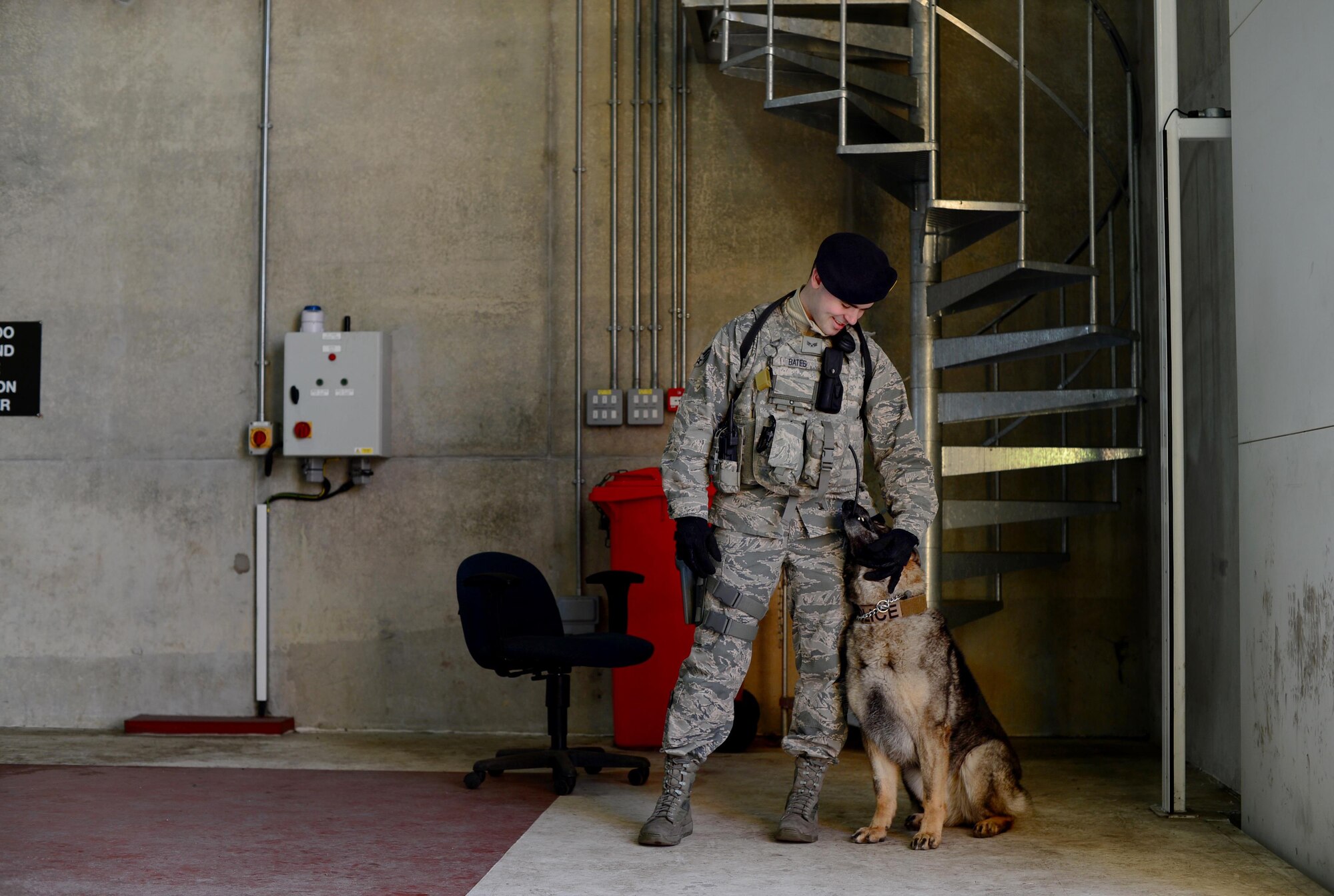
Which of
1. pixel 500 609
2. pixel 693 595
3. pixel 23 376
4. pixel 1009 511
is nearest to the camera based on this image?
pixel 693 595

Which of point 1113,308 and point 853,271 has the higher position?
point 1113,308

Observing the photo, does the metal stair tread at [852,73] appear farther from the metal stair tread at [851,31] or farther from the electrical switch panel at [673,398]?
the electrical switch panel at [673,398]

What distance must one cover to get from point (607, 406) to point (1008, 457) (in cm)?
167

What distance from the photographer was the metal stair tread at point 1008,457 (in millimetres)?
4621

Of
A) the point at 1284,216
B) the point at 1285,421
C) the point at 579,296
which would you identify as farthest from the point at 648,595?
the point at 1284,216

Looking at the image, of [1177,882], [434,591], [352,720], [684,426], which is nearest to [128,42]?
[434,591]

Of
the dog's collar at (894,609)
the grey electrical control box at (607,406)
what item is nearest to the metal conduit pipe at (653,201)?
the grey electrical control box at (607,406)

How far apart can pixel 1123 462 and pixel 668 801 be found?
287 centimetres

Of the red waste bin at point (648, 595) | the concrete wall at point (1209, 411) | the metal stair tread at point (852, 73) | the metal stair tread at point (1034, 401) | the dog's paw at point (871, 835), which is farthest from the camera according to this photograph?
the red waste bin at point (648, 595)

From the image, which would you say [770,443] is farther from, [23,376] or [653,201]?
[23,376]

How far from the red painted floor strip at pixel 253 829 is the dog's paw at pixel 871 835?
3.05 feet

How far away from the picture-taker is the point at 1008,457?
183 inches

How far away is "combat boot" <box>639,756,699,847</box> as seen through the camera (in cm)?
324

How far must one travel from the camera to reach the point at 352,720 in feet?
17.6
